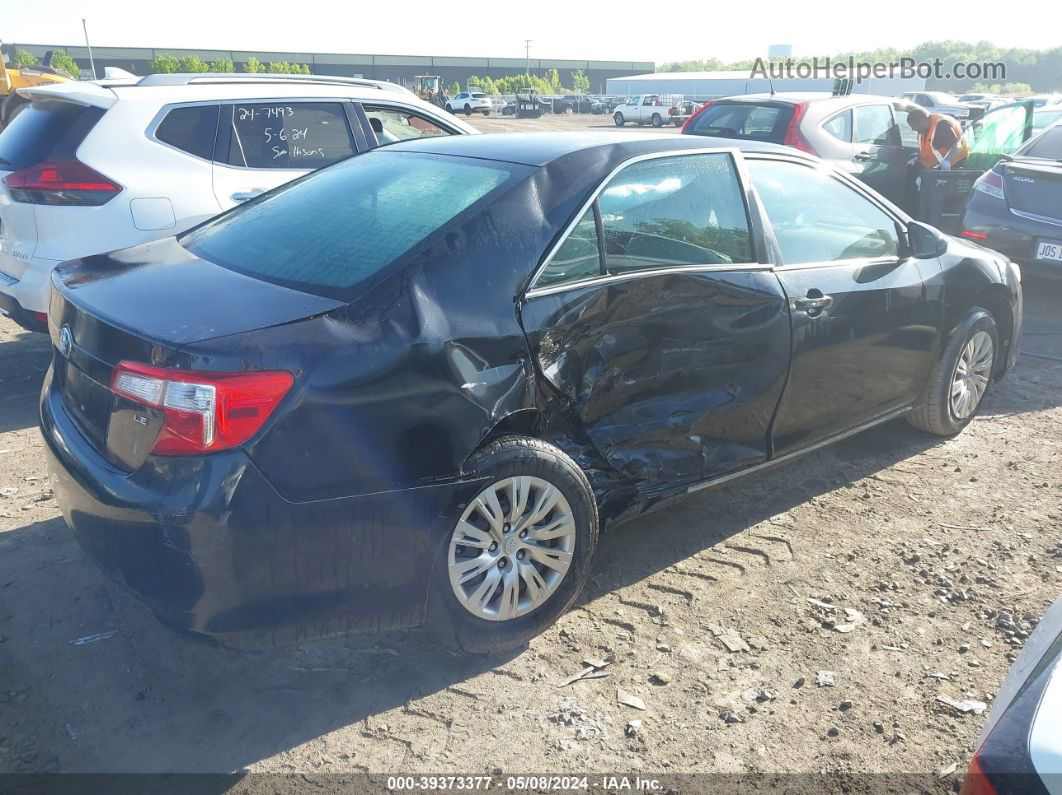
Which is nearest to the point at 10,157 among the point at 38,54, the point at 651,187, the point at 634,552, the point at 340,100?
the point at 340,100

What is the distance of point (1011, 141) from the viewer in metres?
11.4

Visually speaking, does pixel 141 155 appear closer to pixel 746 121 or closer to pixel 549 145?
pixel 549 145

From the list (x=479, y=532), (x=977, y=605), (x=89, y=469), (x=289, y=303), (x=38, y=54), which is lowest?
(x=977, y=605)

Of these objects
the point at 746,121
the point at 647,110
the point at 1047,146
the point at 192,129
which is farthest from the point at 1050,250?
the point at 647,110

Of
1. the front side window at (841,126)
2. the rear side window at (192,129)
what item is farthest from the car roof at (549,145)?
the front side window at (841,126)

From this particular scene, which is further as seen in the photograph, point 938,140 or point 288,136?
point 938,140

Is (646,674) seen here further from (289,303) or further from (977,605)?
(289,303)

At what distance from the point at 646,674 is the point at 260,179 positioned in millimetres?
4171

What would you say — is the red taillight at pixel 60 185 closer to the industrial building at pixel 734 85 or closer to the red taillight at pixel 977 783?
the red taillight at pixel 977 783

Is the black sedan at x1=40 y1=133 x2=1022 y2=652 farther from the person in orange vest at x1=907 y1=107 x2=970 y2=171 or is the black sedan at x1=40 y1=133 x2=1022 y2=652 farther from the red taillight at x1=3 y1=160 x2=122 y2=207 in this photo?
the person in orange vest at x1=907 y1=107 x2=970 y2=171

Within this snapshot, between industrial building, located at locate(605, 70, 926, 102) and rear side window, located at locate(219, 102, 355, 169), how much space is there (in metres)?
39.8

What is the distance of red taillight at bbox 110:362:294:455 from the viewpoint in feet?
8.06

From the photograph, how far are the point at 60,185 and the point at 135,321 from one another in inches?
115

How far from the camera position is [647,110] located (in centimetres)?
5247
